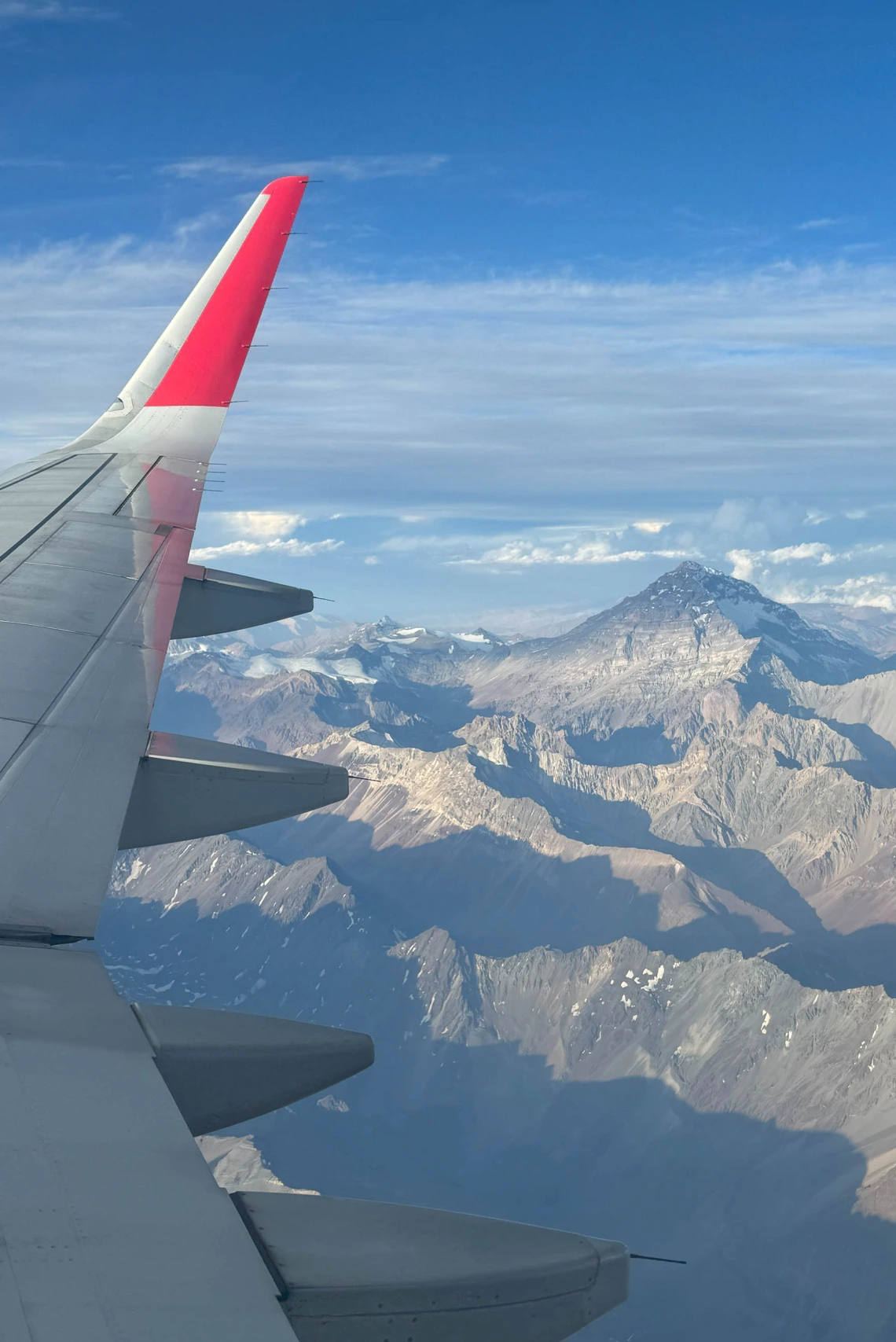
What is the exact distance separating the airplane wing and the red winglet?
8601mm

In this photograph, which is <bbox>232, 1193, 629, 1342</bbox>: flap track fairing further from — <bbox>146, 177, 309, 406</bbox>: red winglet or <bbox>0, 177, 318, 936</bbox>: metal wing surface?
<bbox>146, 177, 309, 406</bbox>: red winglet

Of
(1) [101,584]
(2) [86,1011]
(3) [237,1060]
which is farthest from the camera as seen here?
(1) [101,584]

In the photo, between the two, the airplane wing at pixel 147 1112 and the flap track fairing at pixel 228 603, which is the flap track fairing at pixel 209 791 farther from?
the flap track fairing at pixel 228 603

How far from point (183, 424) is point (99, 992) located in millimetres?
17772

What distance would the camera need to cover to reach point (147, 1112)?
5793mm

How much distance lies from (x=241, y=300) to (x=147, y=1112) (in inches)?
710

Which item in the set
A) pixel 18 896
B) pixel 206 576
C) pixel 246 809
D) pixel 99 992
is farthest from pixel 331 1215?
pixel 206 576

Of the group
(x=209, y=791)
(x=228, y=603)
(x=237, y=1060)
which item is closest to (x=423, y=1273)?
(x=237, y=1060)

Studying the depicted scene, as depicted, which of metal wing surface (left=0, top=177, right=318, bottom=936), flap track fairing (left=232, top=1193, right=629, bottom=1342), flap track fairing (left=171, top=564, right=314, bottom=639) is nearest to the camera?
flap track fairing (left=232, top=1193, right=629, bottom=1342)

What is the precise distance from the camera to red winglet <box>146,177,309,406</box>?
805 inches

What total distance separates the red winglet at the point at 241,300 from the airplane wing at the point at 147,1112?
8.60m

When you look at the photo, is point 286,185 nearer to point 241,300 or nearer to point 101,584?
point 241,300

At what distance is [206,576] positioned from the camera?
747 inches

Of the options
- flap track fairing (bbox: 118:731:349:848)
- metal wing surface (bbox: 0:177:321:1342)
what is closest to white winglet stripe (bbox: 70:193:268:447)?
metal wing surface (bbox: 0:177:321:1342)
